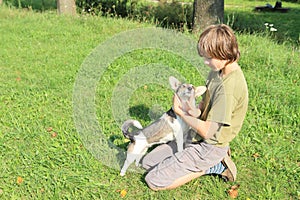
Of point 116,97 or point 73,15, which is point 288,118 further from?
point 73,15

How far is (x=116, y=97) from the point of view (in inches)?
171

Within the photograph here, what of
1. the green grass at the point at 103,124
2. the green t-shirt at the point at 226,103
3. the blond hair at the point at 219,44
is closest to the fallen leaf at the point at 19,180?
the green grass at the point at 103,124

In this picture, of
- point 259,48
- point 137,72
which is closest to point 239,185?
point 137,72

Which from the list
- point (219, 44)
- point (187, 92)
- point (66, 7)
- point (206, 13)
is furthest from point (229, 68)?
point (66, 7)

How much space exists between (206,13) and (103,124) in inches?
184

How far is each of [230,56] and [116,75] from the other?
2701 mm

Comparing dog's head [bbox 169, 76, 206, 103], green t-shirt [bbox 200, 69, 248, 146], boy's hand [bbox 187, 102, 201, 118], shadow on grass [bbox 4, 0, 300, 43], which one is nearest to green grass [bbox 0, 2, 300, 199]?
green t-shirt [bbox 200, 69, 248, 146]

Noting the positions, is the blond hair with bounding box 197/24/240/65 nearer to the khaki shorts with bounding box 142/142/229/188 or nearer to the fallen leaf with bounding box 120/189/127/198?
the khaki shorts with bounding box 142/142/229/188

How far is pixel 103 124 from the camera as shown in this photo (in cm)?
381

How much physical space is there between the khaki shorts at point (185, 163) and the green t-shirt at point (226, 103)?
8 cm

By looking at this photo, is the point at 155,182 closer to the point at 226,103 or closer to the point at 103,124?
the point at 226,103

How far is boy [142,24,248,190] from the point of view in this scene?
8.16ft

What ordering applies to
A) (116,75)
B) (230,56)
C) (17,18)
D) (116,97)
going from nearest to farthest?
(230,56), (116,97), (116,75), (17,18)

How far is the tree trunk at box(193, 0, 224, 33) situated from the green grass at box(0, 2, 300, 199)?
53.7 inches
